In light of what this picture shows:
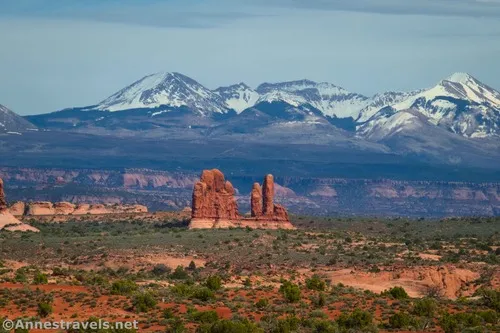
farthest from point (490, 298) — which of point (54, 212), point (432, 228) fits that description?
point (54, 212)

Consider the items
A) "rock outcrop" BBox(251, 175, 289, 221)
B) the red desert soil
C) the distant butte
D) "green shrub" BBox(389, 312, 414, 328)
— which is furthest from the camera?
"rock outcrop" BBox(251, 175, 289, 221)

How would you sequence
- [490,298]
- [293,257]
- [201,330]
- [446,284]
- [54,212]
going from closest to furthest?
1. [201,330]
2. [490,298]
3. [446,284]
4. [293,257]
5. [54,212]

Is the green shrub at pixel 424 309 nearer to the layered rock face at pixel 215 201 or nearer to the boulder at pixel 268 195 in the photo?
the layered rock face at pixel 215 201

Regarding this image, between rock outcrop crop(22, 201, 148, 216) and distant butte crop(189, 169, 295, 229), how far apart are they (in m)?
26.9

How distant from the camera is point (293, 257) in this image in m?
96.6

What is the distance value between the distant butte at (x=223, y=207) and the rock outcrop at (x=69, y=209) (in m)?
26.9

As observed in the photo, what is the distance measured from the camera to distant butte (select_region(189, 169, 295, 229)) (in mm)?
116688

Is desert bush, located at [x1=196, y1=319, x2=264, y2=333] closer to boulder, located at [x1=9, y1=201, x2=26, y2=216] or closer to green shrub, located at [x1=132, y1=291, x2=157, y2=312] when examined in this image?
green shrub, located at [x1=132, y1=291, x2=157, y2=312]

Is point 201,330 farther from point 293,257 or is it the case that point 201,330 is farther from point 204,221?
point 204,221

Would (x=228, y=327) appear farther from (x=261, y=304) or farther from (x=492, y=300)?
(x=492, y=300)

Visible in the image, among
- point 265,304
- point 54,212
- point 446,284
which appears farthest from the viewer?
point 54,212

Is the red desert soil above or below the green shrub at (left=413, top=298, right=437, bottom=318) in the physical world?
below

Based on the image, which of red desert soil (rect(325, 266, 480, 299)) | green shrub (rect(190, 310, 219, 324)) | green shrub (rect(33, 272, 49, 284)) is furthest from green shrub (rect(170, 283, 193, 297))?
red desert soil (rect(325, 266, 480, 299))

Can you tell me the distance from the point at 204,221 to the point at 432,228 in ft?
79.7
